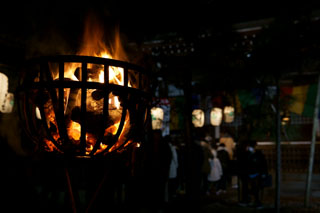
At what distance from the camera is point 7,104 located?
16.8 feet

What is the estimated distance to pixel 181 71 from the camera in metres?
3.94

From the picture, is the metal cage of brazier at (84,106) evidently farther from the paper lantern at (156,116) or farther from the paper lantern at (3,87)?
the paper lantern at (156,116)

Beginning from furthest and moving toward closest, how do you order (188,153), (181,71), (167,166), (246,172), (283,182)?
(283,182)
(246,172)
(167,166)
(181,71)
(188,153)

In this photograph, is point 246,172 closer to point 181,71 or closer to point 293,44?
point 293,44

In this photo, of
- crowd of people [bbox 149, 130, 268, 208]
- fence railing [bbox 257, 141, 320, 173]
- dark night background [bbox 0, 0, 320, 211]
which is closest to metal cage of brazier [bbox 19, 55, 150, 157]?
dark night background [bbox 0, 0, 320, 211]

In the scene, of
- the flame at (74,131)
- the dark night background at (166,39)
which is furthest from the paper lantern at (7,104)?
the flame at (74,131)

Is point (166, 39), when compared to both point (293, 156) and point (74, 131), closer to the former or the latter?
point (74, 131)

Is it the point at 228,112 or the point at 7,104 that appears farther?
the point at 228,112

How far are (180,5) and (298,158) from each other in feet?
40.3

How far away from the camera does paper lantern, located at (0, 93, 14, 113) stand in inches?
195

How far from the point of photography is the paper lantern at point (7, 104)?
496cm

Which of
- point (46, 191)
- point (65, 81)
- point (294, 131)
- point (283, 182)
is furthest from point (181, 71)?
point (294, 131)

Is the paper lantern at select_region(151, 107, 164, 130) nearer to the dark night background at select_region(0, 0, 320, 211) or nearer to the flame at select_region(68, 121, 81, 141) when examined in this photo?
the dark night background at select_region(0, 0, 320, 211)

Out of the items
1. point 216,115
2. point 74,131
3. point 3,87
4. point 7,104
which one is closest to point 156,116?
point 216,115
